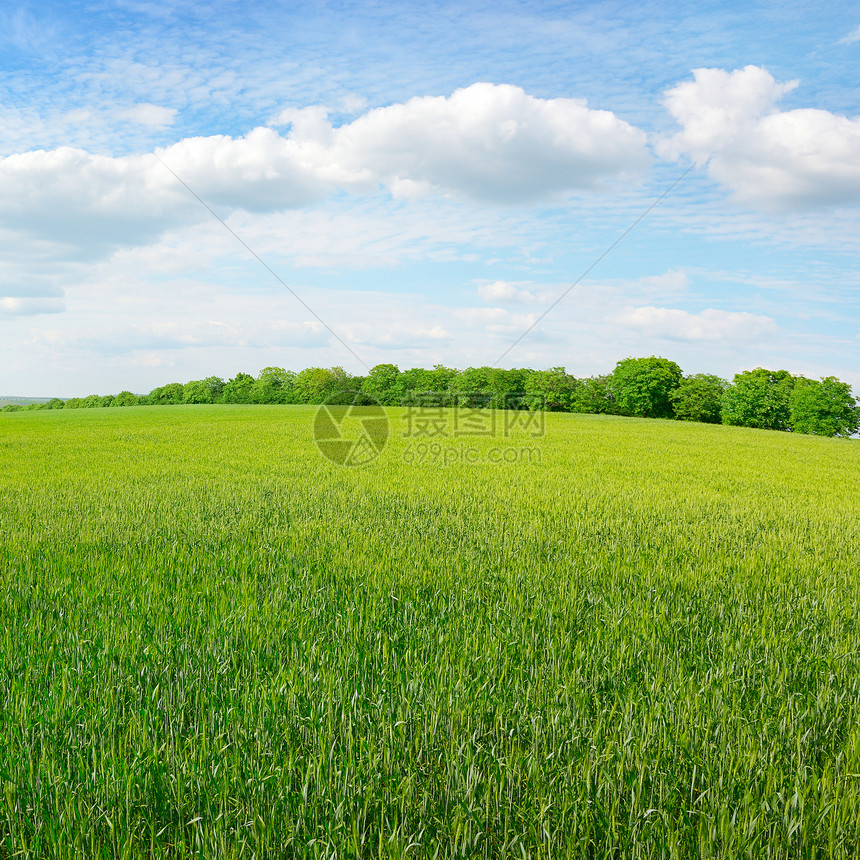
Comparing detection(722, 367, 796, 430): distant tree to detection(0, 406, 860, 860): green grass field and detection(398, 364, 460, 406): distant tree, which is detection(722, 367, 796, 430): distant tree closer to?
detection(398, 364, 460, 406): distant tree

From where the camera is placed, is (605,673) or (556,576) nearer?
(605,673)

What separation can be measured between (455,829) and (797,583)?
6.19m

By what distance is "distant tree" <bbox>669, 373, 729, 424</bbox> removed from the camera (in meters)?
71.1

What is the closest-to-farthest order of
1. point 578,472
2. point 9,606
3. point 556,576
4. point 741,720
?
point 741,720 < point 9,606 < point 556,576 < point 578,472

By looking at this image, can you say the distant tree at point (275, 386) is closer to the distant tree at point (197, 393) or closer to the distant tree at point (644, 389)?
the distant tree at point (197, 393)

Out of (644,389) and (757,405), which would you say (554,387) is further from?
(757,405)

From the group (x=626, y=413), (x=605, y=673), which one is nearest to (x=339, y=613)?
(x=605, y=673)

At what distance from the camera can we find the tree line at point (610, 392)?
64812mm

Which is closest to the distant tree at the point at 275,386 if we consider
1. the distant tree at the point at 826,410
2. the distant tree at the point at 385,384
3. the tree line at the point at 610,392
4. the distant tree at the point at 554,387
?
the tree line at the point at 610,392

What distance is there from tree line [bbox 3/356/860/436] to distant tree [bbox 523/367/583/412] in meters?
0.13

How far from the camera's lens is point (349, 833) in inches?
109

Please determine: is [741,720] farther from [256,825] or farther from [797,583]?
[797,583]

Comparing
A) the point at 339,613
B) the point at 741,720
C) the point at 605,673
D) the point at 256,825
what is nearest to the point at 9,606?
the point at 339,613

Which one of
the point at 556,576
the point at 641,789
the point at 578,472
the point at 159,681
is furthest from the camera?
the point at 578,472
